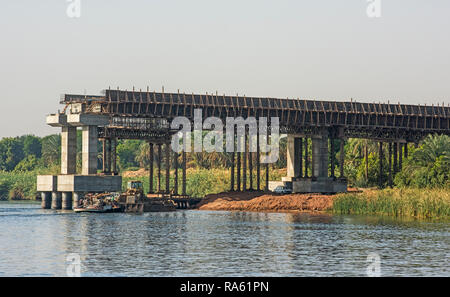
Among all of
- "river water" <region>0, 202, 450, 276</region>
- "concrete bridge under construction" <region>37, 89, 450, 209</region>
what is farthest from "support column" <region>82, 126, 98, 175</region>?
"river water" <region>0, 202, 450, 276</region>

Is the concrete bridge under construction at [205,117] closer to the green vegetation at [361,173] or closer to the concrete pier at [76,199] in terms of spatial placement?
the concrete pier at [76,199]

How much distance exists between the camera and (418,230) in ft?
251

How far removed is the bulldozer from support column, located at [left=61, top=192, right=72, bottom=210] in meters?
10.6

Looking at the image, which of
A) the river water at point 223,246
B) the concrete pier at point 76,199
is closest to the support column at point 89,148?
the concrete pier at point 76,199

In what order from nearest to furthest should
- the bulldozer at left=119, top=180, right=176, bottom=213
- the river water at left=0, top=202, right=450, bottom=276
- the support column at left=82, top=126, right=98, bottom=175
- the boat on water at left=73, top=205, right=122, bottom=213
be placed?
the river water at left=0, top=202, right=450, bottom=276, the boat on water at left=73, top=205, right=122, bottom=213, the bulldozer at left=119, top=180, right=176, bottom=213, the support column at left=82, top=126, right=98, bottom=175

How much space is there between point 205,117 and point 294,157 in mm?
22892

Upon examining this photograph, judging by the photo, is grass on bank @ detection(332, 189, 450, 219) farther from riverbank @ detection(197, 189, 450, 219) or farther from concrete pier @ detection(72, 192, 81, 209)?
concrete pier @ detection(72, 192, 81, 209)

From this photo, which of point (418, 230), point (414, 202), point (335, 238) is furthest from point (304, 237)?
point (414, 202)

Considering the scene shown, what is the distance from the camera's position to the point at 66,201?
12081 centimetres

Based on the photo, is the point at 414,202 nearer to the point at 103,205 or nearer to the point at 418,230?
the point at 418,230

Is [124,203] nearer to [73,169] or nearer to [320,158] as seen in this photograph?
[73,169]

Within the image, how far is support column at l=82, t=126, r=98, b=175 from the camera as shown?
4646 inches

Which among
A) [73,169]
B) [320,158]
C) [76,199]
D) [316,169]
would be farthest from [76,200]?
[320,158]
